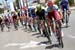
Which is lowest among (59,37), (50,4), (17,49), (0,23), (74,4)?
(74,4)

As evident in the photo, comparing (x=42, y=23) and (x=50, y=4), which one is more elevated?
(x=50, y=4)

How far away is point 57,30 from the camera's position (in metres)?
11.8

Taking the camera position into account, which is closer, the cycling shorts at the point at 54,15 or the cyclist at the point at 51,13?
the cycling shorts at the point at 54,15

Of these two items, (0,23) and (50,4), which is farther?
(0,23)

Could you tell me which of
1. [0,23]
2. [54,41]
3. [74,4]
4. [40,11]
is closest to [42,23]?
[40,11]

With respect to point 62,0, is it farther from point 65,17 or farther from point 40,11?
point 40,11

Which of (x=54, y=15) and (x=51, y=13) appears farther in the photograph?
(x=51, y=13)

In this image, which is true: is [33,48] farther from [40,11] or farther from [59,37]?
[40,11]

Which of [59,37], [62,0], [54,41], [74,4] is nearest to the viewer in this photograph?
[59,37]

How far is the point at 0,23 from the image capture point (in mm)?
34656

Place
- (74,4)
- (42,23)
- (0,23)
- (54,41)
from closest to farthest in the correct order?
(54,41), (42,23), (0,23), (74,4)

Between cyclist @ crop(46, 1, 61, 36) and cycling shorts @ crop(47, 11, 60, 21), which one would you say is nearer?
cycling shorts @ crop(47, 11, 60, 21)

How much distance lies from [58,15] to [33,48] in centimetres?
193

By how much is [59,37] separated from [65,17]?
742cm
